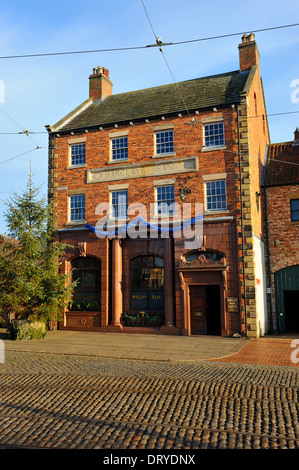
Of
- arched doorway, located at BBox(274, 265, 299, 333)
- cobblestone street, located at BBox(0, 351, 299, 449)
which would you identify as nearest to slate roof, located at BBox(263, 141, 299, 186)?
arched doorway, located at BBox(274, 265, 299, 333)

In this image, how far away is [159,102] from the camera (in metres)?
21.1

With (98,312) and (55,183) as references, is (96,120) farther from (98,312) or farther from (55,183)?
(98,312)

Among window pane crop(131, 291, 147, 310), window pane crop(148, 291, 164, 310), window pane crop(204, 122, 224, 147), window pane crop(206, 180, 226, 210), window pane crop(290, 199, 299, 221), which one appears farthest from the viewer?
window pane crop(290, 199, 299, 221)

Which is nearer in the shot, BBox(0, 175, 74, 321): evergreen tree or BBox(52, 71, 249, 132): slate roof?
BBox(0, 175, 74, 321): evergreen tree

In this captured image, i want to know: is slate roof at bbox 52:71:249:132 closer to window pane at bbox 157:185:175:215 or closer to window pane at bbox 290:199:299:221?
window pane at bbox 157:185:175:215

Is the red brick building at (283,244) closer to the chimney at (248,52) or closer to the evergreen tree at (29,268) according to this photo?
the chimney at (248,52)

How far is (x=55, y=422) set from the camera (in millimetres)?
6492

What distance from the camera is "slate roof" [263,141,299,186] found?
20.8 metres

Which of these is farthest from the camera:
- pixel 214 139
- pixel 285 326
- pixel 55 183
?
pixel 55 183

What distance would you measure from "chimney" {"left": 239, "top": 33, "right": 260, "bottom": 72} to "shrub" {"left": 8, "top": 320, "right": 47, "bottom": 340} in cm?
1680

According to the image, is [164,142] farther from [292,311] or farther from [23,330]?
[292,311]

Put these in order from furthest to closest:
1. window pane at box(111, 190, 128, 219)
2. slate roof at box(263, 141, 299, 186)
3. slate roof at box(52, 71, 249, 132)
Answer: slate roof at box(263, 141, 299, 186) → window pane at box(111, 190, 128, 219) → slate roof at box(52, 71, 249, 132)

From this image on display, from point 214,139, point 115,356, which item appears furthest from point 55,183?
point 115,356

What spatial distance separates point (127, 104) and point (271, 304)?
13.4 metres
